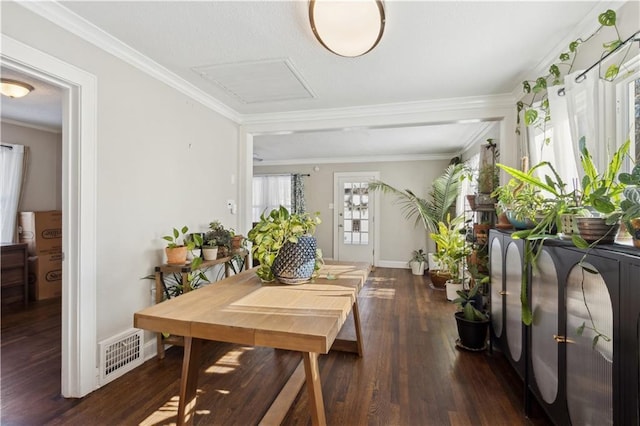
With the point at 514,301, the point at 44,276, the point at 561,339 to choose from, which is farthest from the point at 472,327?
the point at 44,276

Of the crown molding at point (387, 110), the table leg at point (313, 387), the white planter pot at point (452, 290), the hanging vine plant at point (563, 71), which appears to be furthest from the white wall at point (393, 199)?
the table leg at point (313, 387)

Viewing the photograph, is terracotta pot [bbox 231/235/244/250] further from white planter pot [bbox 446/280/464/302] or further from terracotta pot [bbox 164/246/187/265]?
white planter pot [bbox 446/280/464/302]

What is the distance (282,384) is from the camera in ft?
6.68

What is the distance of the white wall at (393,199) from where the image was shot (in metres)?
5.97

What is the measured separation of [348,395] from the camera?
1888 mm

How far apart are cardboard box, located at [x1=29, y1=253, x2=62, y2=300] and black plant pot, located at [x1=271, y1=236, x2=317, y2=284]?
13.3ft

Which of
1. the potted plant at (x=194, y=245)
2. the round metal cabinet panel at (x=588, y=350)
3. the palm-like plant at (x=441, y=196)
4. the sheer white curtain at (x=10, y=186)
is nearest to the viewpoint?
the round metal cabinet panel at (x=588, y=350)

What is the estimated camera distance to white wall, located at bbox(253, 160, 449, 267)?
5.97 metres

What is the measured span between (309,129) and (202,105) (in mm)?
1135

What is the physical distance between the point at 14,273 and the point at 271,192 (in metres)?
4.20

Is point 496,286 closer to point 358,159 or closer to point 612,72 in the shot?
point 612,72

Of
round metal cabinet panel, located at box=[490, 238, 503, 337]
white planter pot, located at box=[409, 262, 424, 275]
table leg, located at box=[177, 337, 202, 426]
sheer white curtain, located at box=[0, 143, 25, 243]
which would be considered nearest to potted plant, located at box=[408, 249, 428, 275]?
white planter pot, located at box=[409, 262, 424, 275]

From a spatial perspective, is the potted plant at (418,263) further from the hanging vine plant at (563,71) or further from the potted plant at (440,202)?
the hanging vine plant at (563,71)

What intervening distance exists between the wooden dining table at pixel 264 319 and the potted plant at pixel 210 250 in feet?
3.73
